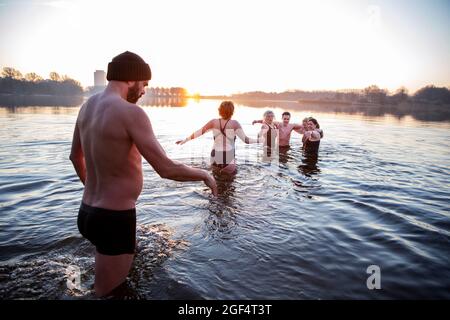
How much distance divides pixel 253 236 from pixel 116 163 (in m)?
3.10

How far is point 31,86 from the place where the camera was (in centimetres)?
14388

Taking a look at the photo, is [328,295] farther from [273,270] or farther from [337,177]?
[337,177]

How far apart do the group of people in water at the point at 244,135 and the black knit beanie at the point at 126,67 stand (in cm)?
411

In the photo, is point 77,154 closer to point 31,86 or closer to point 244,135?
point 244,135

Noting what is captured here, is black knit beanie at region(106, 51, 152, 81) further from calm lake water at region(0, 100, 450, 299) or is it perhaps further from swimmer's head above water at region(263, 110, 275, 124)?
swimmer's head above water at region(263, 110, 275, 124)

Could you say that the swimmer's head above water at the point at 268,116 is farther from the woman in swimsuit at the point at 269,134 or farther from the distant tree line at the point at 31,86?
the distant tree line at the point at 31,86

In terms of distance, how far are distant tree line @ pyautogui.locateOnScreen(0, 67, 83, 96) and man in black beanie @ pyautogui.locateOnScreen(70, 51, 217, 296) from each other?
173633mm

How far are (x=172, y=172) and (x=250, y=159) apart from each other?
370 inches

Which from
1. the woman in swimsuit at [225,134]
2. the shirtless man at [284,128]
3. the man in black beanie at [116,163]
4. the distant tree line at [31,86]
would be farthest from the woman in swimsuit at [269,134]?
the distant tree line at [31,86]

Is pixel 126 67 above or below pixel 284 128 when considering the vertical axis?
above

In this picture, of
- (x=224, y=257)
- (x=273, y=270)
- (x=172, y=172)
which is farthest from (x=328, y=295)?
(x=172, y=172)

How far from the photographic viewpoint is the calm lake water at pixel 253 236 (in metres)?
3.54

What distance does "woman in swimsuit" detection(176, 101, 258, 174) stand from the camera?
24.9 ft

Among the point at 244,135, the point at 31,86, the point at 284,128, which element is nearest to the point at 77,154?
the point at 244,135
